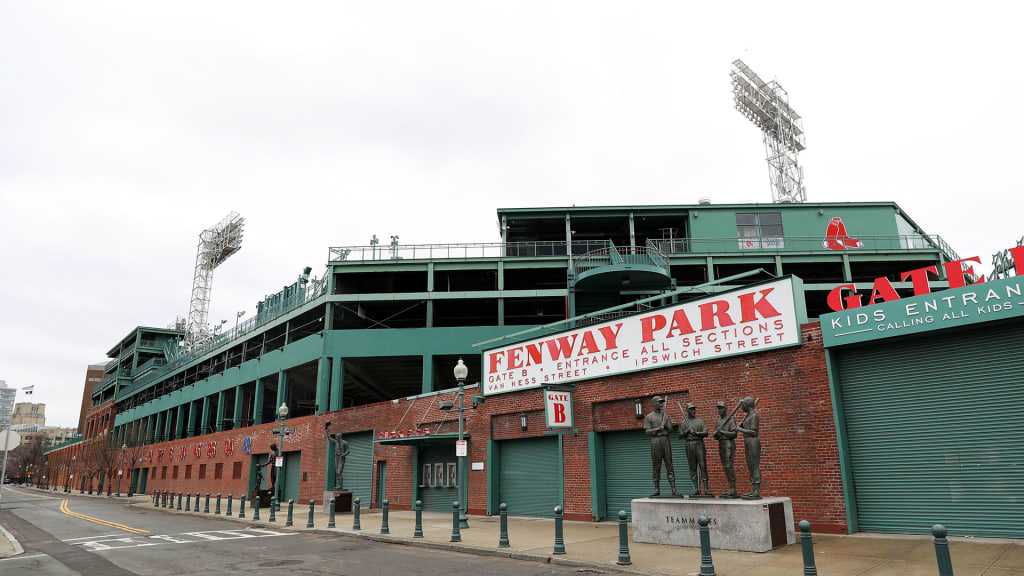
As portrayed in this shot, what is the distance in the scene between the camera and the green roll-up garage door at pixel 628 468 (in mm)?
17109

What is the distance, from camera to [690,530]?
41.3ft

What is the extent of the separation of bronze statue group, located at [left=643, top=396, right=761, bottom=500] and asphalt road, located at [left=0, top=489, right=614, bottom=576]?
13.0 ft

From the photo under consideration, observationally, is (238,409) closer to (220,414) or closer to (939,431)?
(220,414)

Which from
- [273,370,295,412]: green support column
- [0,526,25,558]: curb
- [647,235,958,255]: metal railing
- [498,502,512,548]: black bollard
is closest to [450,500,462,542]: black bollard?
[498,502,512,548]: black bollard

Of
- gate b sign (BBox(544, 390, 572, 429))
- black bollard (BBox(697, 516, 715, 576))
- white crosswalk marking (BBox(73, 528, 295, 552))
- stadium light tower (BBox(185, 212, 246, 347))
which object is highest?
stadium light tower (BBox(185, 212, 246, 347))

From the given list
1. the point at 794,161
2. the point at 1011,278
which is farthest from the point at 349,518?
the point at 794,161

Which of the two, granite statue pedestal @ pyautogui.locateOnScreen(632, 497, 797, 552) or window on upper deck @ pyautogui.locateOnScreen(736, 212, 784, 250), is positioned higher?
window on upper deck @ pyautogui.locateOnScreen(736, 212, 784, 250)

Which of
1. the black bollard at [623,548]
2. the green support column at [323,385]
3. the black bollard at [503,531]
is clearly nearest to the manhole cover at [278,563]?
the black bollard at [503,531]

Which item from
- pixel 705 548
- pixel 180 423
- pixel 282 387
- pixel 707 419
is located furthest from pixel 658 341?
pixel 180 423

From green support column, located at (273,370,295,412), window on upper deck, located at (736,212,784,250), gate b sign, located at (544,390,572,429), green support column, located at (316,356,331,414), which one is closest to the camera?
gate b sign, located at (544,390,572,429)

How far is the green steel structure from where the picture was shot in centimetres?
3441

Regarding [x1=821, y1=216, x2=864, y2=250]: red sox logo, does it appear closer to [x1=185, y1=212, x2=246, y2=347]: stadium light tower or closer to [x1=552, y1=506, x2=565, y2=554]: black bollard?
[x1=552, y1=506, x2=565, y2=554]: black bollard

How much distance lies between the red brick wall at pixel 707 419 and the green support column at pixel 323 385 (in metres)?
5.73

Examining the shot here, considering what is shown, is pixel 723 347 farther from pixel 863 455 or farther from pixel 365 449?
→ pixel 365 449
